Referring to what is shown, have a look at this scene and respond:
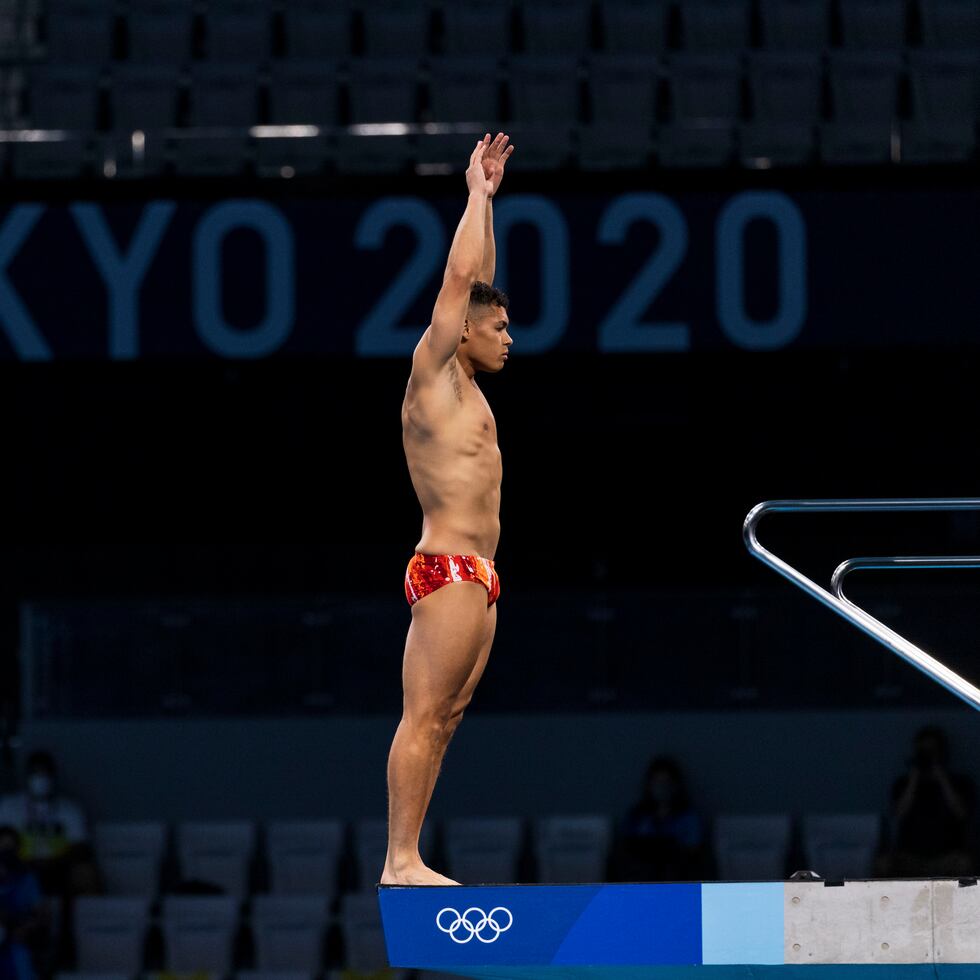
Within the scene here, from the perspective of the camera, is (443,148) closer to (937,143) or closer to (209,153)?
(209,153)

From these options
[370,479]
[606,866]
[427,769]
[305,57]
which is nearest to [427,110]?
[305,57]

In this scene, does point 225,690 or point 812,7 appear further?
point 812,7

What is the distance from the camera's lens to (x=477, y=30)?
15.0 meters

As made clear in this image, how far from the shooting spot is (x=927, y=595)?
37.9 feet

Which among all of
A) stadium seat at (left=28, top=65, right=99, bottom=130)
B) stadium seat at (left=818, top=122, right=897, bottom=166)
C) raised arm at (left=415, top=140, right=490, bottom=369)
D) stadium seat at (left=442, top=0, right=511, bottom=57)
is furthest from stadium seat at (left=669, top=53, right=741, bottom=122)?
raised arm at (left=415, top=140, right=490, bottom=369)

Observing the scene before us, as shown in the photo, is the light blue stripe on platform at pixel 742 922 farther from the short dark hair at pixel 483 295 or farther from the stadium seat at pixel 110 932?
the stadium seat at pixel 110 932

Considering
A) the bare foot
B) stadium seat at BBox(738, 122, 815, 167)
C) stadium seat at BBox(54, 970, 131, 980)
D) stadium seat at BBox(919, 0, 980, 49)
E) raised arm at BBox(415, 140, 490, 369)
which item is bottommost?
stadium seat at BBox(54, 970, 131, 980)

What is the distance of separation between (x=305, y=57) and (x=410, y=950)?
10336 millimetres

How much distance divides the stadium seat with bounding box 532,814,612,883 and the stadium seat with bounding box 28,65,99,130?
20.2 feet

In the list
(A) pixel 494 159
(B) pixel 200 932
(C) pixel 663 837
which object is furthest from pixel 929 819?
(A) pixel 494 159

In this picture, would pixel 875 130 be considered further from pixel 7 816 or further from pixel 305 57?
pixel 7 816

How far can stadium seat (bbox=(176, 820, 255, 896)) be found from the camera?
11.8 metres

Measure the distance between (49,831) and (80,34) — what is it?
641 centimetres

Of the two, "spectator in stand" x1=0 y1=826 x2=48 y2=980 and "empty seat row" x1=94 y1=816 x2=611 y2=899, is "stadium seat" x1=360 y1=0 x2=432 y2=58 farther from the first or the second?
"spectator in stand" x1=0 y1=826 x2=48 y2=980
